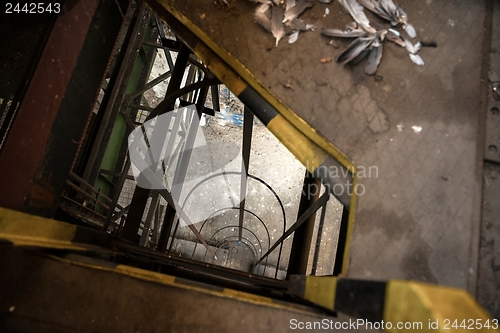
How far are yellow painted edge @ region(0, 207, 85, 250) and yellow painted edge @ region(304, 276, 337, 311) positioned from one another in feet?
4.76

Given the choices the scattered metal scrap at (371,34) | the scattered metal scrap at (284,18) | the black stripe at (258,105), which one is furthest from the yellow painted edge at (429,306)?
the scattered metal scrap at (284,18)

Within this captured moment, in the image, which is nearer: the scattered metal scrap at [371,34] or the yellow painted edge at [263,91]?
the yellow painted edge at [263,91]

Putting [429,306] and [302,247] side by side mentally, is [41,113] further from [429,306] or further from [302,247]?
[302,247]

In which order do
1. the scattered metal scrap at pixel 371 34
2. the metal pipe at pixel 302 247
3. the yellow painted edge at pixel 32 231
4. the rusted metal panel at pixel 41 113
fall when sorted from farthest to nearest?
1. the metal pipe at pixel 302 247
2. the scattered metal scrap at pixel 371 34
3. the rusted metal panel at pixel 41 113
4. the yellow painted edge at pixel 32 231

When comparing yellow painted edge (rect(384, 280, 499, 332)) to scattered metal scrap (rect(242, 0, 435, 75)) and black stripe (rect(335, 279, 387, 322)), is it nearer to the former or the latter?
black stripe (rect(335, 279, 387, 322))

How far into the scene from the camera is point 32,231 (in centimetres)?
158

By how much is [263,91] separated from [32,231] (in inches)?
59.8

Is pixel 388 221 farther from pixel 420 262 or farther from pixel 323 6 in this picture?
pixel 323 6

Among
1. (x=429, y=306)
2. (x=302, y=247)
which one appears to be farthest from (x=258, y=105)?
(x=302, y=247)

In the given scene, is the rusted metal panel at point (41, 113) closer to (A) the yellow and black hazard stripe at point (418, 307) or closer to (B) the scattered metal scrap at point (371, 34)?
(B) the scattered metal scrap at point (371, 34)

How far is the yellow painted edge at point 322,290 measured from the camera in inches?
52.0

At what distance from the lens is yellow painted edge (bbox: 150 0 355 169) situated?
1557 mm

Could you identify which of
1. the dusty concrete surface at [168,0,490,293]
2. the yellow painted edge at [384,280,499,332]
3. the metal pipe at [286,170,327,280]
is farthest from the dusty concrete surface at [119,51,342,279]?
the yellow painted edge at [384,280,499,332]

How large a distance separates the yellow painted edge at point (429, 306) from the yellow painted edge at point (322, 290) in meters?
0.49
